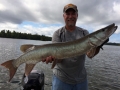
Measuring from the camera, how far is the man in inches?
143

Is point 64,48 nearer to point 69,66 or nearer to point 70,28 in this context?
point 69,66

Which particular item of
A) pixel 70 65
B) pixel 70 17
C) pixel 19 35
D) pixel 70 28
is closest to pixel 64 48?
pixel 70 65

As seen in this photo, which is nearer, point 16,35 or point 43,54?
point 43,54

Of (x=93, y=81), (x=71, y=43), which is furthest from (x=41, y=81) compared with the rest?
(x=93, y=81)

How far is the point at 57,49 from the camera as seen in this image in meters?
3.47

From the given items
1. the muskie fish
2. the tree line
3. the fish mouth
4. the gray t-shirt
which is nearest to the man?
the gray t-shirt

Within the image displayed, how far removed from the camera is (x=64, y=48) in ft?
11.3

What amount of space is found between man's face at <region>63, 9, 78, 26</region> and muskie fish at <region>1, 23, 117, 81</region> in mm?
519

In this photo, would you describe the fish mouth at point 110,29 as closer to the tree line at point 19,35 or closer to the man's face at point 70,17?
the man's face at point 70,17

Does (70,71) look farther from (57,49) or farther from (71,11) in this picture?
(71,11)

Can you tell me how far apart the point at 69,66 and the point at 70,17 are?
1.10 metres

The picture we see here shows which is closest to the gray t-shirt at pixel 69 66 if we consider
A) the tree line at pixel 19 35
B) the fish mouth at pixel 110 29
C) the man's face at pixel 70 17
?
the man's face at pixel 70 17

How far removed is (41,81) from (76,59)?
8.20 ft

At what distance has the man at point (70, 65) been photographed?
11.9ft
